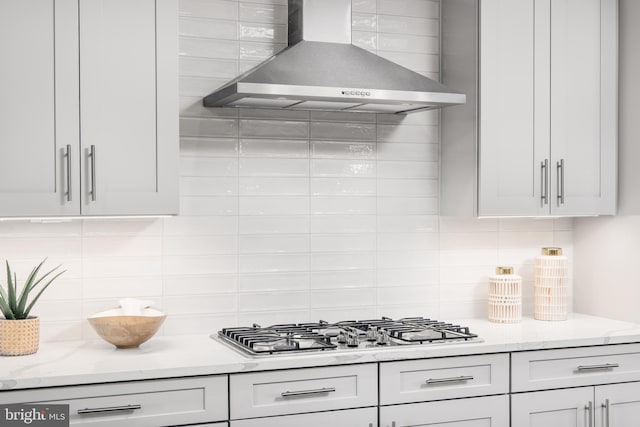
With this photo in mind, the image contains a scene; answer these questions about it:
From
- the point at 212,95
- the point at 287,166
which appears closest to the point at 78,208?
the point at 212,95

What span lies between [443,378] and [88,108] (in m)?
1.65

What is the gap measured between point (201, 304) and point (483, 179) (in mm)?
1318

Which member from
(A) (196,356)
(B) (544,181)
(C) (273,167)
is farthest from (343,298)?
(B) (544,181)

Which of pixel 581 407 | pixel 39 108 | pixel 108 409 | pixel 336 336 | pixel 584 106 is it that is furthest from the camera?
pixel 584 106

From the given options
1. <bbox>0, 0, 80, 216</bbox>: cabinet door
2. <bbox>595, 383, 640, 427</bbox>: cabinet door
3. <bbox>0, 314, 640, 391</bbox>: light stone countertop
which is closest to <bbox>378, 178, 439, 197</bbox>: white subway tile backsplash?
<bbox>0, 314, 640, 391</bbox>: light stone countertop

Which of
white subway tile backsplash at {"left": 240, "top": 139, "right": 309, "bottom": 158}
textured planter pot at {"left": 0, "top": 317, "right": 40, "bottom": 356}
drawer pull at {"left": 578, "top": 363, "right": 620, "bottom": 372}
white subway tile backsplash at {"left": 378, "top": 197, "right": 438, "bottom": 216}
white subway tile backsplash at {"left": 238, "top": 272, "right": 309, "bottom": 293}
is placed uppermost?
white subway tile backsplash at {"left": 240, "top": 139, "right": 309, "bottom": 158}

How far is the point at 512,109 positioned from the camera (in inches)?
139

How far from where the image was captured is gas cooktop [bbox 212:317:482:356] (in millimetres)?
2949

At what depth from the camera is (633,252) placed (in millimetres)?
3639

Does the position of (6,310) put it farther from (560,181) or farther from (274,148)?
Answer: (560,181)

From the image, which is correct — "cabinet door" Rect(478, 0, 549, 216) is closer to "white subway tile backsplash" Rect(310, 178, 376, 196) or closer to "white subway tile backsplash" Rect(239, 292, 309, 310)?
"white subway tile backsplash" Rect(310, 178, 376, 196)

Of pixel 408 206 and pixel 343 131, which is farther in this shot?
pixel 408 206

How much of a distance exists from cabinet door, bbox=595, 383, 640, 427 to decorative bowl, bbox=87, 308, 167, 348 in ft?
6.02

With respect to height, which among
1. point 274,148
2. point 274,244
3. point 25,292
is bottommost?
point 25,292
